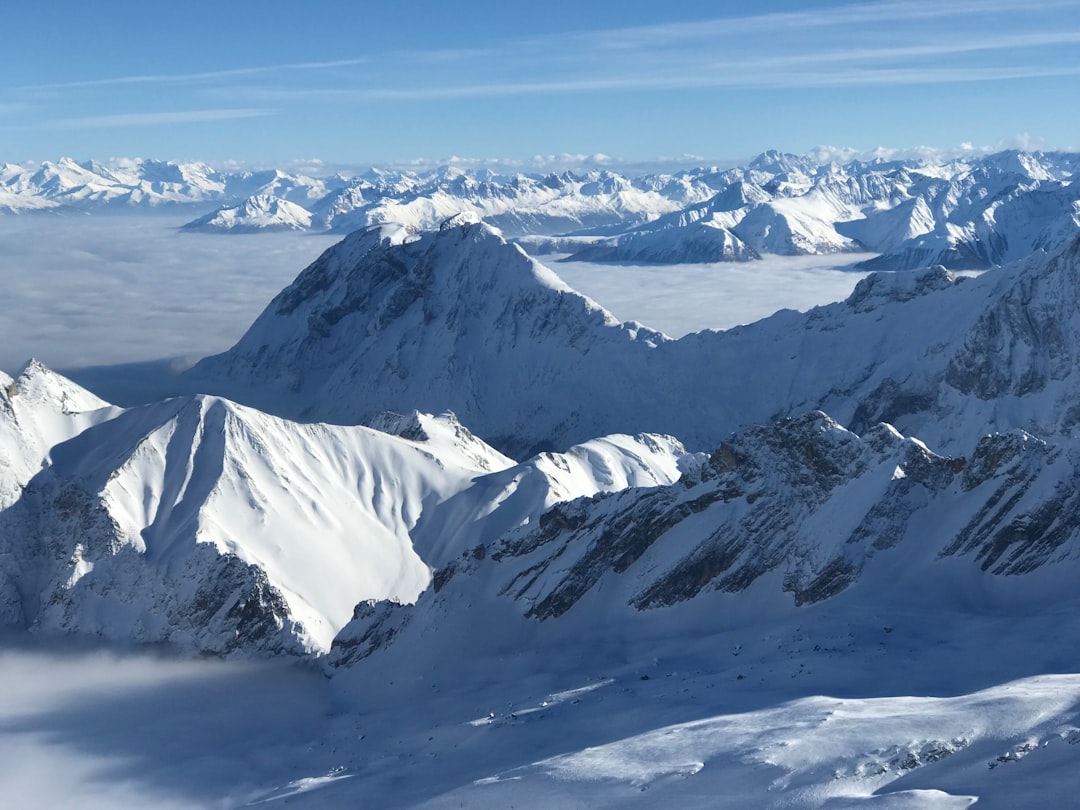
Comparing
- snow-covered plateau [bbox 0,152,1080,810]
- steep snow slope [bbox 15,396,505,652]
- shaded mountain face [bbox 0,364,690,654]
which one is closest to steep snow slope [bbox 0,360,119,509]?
shaded mountain face [bbox 0,364,690,654]

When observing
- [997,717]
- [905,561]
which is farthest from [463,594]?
[997,717]

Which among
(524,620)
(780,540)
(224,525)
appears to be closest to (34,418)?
(224,525)

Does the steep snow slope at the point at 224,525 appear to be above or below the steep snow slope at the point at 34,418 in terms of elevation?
below

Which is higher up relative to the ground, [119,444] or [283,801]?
[119,444]

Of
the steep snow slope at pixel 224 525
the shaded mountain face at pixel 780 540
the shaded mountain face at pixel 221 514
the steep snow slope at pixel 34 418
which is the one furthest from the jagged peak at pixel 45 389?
the shaded mountain face at pixel 780 540

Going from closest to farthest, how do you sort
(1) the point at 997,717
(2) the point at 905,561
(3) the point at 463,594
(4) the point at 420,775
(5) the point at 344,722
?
(1) the point at 997,717
(4) the point at 420,775
(2) the point at 905,561
(5) the point at 344,722
(3) the point at 463,594

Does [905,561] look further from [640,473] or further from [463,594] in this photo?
[640,473]

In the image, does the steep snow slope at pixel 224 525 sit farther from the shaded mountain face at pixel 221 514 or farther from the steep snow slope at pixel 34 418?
the steep snow slope at pixel 34 418

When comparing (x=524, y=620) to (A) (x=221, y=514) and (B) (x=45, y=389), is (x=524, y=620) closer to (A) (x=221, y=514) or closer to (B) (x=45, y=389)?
(A) (x=221, y=514)

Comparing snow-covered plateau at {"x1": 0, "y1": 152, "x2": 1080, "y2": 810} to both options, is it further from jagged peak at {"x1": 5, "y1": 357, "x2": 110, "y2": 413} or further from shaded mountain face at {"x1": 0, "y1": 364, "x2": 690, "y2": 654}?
jagged peak at {"x1": 5, "y1": 357, "x2": 110, "y2": 413}
